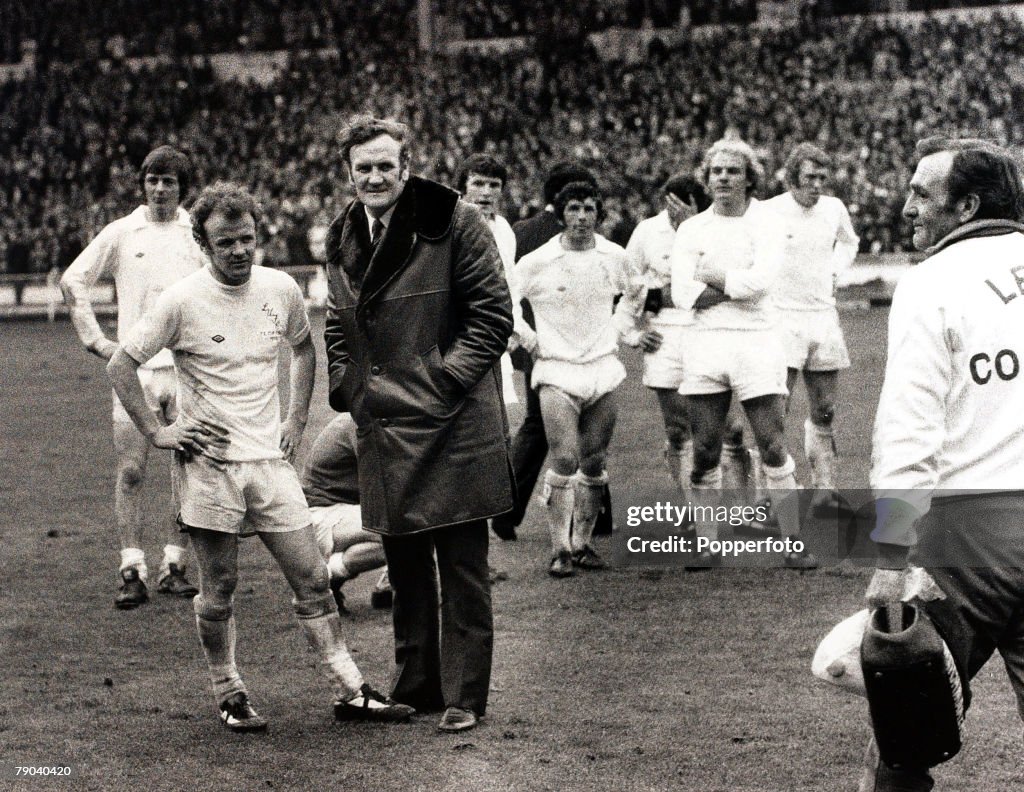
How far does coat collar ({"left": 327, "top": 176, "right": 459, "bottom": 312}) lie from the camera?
5277 millimetres

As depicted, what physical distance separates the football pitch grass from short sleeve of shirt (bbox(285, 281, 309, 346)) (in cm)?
139

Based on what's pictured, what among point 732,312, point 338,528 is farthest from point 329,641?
point 732,312

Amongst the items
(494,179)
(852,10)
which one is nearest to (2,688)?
(494,179)

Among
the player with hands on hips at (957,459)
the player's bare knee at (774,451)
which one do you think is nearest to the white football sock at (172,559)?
the player's bare knee at (774,451)

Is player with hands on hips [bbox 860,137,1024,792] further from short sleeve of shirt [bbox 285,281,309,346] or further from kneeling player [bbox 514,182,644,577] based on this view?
kneeling player [bbox 514,182,644,577]

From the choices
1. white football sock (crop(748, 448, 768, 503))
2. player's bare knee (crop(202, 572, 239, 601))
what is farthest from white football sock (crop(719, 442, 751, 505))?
player's bare knee (crop(202, 572, 239, 601))

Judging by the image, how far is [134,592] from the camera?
7.32 meters

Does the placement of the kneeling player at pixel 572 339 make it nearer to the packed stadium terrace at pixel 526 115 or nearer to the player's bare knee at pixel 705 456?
the player's bare knee at pixel 705 456

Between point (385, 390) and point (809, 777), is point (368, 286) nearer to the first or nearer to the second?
point (385, 390)

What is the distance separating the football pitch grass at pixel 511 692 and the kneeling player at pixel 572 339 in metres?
0.57

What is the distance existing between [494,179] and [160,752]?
403 centimetres

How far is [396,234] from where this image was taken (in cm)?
528

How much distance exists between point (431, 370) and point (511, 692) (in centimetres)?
135

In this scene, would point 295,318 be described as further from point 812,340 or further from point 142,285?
point 812,340
